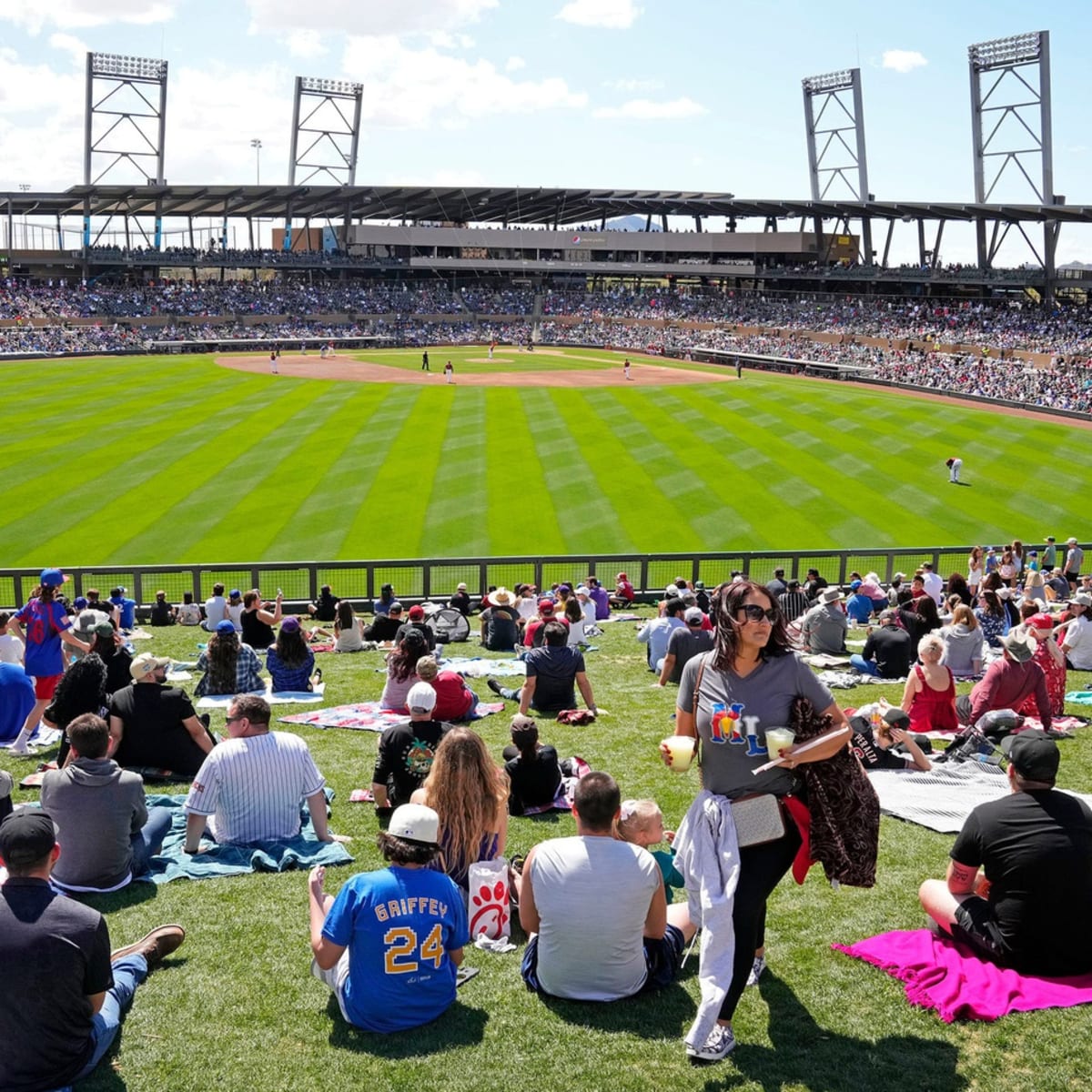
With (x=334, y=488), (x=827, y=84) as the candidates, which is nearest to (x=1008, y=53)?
(x=827, y=84)

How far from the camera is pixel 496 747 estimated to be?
1052cm

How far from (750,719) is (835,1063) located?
1.61 m

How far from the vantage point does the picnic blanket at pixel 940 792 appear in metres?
8.40

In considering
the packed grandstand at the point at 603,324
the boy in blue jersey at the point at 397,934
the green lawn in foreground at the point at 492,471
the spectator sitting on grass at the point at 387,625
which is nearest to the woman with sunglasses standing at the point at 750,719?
the boy in blue jersey at the point at 397,934

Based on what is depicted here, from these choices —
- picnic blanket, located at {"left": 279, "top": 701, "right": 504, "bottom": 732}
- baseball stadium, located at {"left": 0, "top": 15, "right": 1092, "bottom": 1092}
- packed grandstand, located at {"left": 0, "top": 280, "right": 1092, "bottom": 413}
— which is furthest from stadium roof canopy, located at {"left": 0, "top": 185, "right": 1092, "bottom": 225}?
picnic blanket, located at {"left": 279, "top": 701, "right": 504, "bottom": 732}

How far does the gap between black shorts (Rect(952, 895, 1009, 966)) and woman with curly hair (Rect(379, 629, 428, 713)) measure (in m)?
5.85

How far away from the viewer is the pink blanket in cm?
555

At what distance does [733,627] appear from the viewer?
5.37 meters

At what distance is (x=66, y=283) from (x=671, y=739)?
95968mm

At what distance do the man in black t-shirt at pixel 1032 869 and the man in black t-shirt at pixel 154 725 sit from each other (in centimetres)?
599

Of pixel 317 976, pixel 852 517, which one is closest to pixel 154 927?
pixel 317 976

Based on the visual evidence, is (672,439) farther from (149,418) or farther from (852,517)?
(149,418)

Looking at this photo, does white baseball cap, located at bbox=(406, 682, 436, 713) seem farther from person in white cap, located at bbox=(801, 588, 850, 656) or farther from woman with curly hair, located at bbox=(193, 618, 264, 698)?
person in white cap, located at bbox=(801, 588, 850, 656)

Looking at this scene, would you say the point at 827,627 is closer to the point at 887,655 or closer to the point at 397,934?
the point at 887,655
